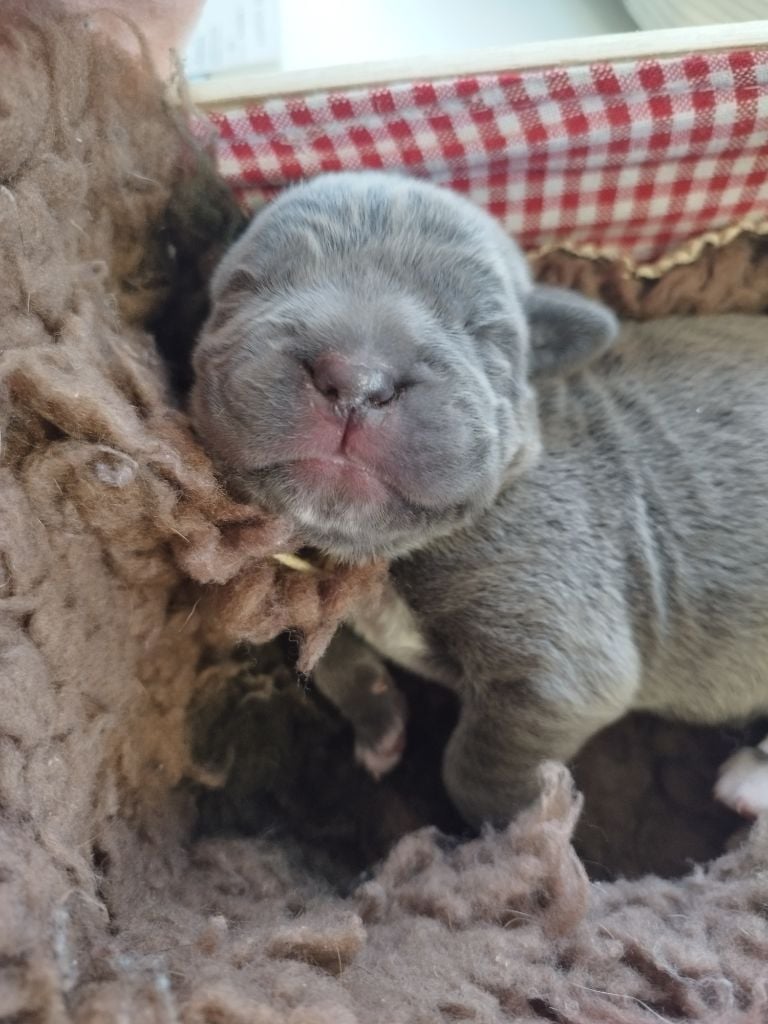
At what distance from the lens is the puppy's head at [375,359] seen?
1053 mm

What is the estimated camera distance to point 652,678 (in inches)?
61.7

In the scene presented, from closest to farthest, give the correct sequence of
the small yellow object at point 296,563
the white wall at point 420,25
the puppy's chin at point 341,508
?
the puppy's chin at point 341,508, the small yellow object at point 296,563, the white wall at point 420,25

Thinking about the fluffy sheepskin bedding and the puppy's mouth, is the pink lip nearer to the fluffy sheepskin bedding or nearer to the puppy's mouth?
the puppy's mouth

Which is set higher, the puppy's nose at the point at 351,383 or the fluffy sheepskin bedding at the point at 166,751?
the puppy's nose at the point at 351,383

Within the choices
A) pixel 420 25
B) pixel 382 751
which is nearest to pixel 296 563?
pixel 382 751

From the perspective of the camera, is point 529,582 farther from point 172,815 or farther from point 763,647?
point 172,815

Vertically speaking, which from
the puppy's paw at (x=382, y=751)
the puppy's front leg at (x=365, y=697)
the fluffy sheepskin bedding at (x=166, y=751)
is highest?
the fluffy sheepskin bedding at (x=166, y=751)

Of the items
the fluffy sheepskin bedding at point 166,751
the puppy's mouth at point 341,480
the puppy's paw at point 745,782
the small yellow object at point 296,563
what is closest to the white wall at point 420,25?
the fluffy sheepskin bedding at point 166,751

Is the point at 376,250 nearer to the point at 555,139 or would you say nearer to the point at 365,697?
the point at 555,139

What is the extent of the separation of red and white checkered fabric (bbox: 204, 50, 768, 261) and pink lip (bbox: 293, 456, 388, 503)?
2.67ft

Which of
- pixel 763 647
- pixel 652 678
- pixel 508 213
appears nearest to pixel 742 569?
pixel 763 647

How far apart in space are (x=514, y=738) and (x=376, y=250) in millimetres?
781

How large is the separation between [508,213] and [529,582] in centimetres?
77

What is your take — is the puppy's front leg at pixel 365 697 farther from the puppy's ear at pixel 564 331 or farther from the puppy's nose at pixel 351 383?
the puppy's nose at pixel 351 383
